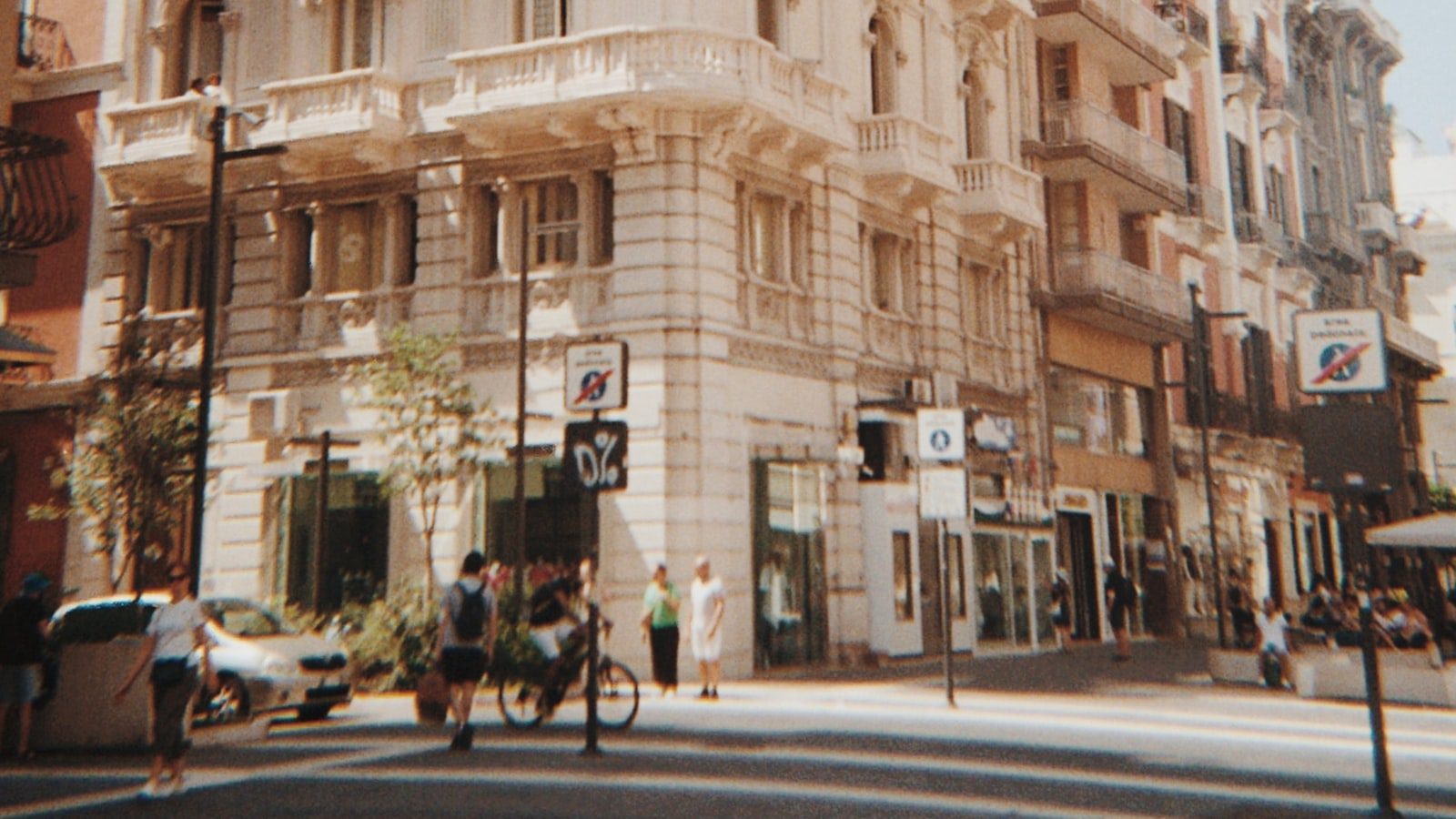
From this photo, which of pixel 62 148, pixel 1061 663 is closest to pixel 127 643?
pixel 62 148

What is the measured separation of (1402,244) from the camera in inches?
2288

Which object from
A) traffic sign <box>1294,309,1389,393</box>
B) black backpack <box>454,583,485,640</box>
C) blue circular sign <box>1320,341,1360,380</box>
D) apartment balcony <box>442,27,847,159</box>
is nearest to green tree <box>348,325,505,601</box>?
apartment balcony <box>442,27,847,159</box>

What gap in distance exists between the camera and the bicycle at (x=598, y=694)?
45.9 ft

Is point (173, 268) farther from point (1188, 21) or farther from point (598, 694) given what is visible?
point (1188, 21)

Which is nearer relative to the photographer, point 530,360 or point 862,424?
point 530,360

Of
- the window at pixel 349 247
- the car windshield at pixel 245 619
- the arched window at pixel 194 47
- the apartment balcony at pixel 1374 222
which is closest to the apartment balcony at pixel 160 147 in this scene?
the arched window at pixel 194 47

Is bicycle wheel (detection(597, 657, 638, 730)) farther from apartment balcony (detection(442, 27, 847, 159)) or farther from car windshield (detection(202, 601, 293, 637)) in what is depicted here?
apartment balcony (detection(442, 27, 847, 159))

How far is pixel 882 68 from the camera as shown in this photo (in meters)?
26.9

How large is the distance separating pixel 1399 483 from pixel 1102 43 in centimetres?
2736

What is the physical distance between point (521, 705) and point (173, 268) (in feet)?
50.6

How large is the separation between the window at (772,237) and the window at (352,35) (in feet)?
24.9

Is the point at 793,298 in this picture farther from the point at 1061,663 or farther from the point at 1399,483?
the point at 1399,483

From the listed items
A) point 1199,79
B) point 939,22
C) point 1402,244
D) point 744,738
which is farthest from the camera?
point 1402,244

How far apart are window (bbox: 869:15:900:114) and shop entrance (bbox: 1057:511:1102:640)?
36.8 feet
